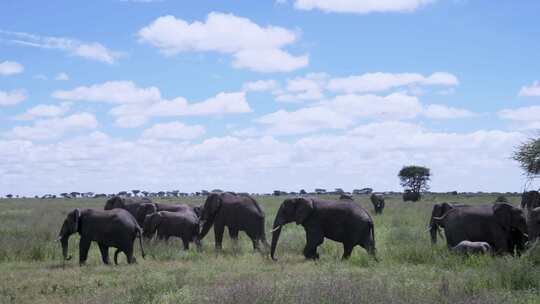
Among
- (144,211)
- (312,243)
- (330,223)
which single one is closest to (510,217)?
(330,223)

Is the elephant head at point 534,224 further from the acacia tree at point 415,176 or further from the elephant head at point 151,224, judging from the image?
the acacia tree at point 415,176

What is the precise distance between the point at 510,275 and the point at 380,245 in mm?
9828

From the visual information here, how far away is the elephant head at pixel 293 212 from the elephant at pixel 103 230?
12.2ft

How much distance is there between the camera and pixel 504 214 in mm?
17312

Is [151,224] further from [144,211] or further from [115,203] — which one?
[115,203]

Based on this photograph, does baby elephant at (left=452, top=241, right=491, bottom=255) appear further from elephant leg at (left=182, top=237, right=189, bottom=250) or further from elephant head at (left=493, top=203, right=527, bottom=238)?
elephant leg at (left=182, top=237, right=189, bottom=250)

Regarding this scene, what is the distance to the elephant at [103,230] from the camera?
1830 centimetres

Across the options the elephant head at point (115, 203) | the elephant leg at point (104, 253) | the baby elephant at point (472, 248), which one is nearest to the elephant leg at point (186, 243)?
the elephant leg at point (104, 253)

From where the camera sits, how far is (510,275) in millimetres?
12656

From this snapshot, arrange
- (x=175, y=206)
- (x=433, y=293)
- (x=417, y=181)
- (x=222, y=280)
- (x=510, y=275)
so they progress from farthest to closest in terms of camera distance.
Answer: (x=417, y=181)
(x=175, y=206)
(x=222, y=280)
(x=510, y=275)
(x=433, y=293)

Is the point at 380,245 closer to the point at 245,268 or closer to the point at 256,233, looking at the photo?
the point at 256,233

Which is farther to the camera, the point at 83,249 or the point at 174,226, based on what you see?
the point at 174,226

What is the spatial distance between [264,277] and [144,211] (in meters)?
11.6

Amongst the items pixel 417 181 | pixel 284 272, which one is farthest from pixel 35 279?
pixel 417 181
